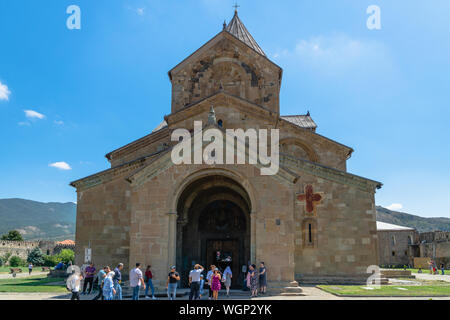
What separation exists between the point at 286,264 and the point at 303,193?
580 cm

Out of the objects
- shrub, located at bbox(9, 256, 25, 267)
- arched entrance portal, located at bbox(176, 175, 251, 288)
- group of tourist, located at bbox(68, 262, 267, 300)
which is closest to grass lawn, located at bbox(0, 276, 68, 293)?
group of tourist, located at bbox(68, 262, 267, 300)

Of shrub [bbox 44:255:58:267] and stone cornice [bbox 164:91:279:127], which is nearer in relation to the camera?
stone cornice [bbox 164:91:279:127]

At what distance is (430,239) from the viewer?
49.9 m

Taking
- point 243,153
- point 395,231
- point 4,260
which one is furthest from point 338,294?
point 4,260

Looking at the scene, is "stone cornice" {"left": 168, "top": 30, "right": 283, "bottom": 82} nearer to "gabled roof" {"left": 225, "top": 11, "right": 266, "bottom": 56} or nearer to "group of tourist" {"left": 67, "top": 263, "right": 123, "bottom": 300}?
"gabled roof" {"left": 225, "top": 11, "right": 266, "bottom": 56}

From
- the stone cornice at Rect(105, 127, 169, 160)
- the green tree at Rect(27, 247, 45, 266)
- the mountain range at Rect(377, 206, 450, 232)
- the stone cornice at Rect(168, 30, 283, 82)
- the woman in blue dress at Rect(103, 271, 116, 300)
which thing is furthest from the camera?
the mountain range at Rect(377, 206, 450, 232)

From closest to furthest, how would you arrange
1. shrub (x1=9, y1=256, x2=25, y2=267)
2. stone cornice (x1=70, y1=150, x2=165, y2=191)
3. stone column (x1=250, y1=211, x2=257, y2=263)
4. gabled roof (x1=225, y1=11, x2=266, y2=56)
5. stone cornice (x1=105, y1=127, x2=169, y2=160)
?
stone column (x1=250, y1=211, x2=257, y2=263), stone cornice (x1=70, y1=150, x2=165, y2=191), stone cornice (x1=105, y1=127, x2=169, y2=160), gabled roof (x1=225, y1=11, x2=266, y2=56), shrub (x1=9, y1=256, x2=25, y2=267)

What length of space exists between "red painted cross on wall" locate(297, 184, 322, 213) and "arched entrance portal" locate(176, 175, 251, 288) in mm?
3129

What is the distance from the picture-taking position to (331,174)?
63.2 feet

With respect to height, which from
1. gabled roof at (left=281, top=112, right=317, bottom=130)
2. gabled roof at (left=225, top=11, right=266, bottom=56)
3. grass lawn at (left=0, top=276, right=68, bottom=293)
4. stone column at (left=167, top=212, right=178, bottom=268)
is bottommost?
grass lawn at (left=0, top=276, right=68, bottom=293)

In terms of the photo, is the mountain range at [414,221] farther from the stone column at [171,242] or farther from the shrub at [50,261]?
the stone column at [171,242]

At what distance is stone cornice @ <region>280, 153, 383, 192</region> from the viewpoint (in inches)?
744

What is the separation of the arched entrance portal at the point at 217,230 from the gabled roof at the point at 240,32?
15540 millimetres

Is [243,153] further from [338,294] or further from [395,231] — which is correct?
[395,231]
